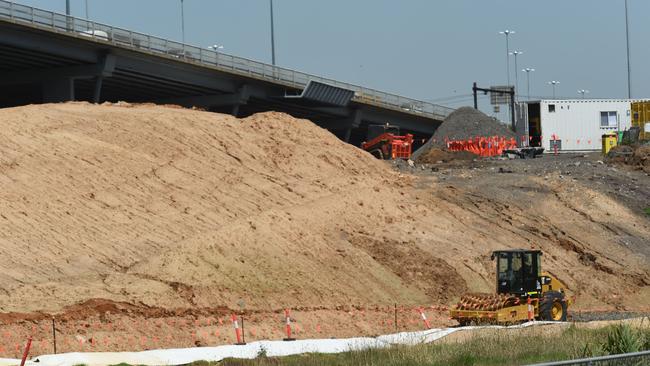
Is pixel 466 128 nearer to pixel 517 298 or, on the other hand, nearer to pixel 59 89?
pixel 59 89

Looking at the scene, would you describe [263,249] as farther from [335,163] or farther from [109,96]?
[109,96]

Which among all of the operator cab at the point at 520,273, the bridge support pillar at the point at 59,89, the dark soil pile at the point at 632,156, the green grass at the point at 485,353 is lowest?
the green grass at the point at 485,353

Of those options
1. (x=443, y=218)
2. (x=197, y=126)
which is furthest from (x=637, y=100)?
(x=197, y=126)

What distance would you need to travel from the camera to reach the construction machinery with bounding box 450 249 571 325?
1160 inches

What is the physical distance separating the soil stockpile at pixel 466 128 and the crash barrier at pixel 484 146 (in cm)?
282

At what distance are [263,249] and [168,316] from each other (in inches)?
244

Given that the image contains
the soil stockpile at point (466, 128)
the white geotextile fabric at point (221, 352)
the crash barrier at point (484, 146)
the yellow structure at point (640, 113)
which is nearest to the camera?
the white geotextile fabric at point (221, 352)

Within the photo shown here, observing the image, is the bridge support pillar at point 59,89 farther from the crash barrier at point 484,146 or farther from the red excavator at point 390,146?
the crash barrier at point 484,146

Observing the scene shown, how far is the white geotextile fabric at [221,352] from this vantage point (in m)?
21.5

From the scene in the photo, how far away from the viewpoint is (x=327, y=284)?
3338 cm

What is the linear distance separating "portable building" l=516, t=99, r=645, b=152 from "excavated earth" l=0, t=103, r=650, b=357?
49.7 ft

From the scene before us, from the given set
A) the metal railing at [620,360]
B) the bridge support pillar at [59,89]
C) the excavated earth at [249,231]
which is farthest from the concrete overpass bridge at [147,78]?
the metal railing at [620,360]

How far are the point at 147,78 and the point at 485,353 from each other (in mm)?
40244

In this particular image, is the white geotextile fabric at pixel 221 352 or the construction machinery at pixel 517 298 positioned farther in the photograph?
the construction machinery at pixel 517 298
